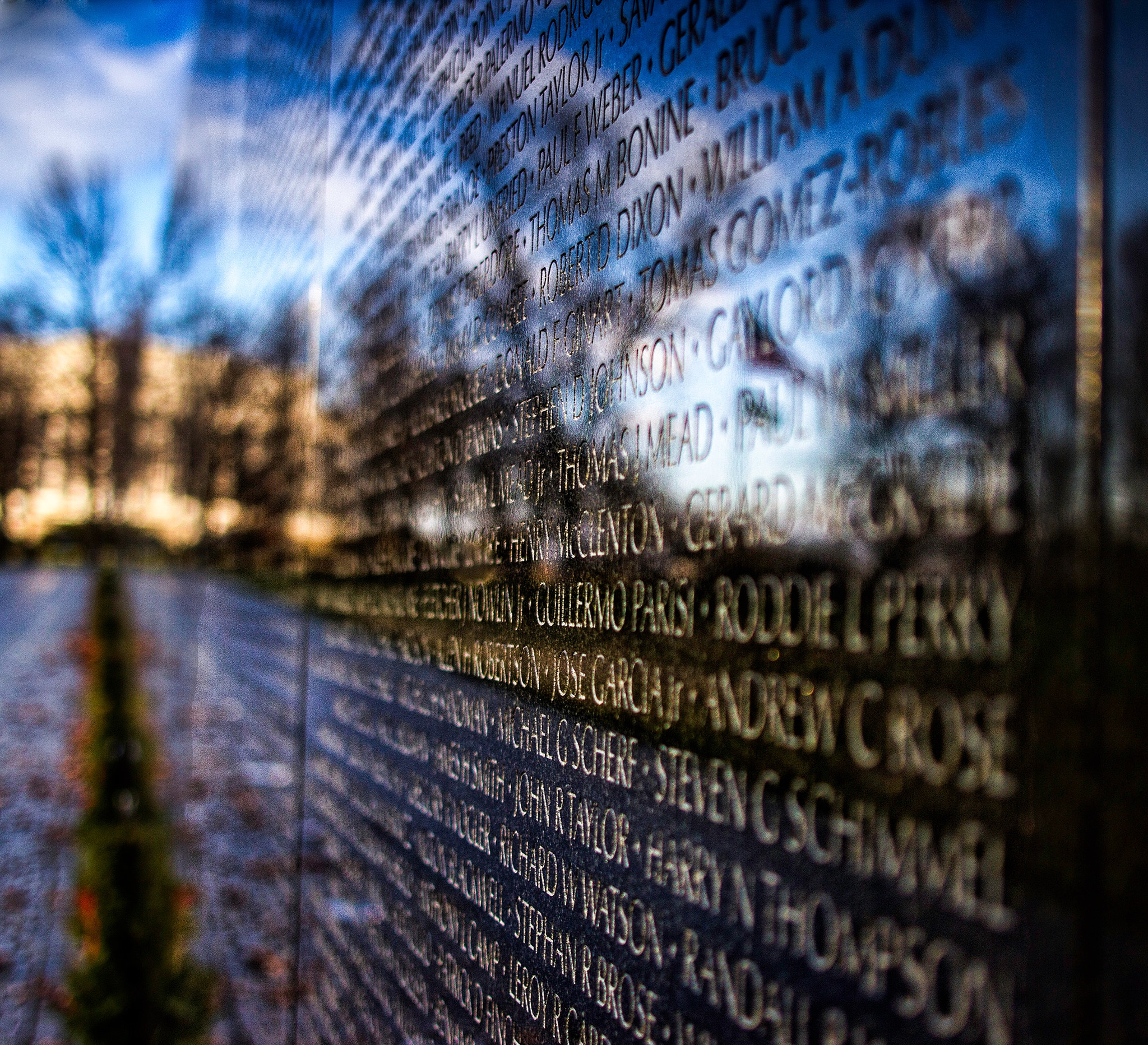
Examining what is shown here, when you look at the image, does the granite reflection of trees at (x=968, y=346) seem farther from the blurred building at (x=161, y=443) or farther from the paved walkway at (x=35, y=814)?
the paved walkway at (x=35, y=814)

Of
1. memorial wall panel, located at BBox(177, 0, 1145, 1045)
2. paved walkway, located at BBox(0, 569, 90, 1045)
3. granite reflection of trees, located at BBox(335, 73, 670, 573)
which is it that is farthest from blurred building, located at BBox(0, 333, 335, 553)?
paved walkway, located at BBox(0, 569, 90, 1045)

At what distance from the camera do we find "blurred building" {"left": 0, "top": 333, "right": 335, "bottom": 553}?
18.1 feet

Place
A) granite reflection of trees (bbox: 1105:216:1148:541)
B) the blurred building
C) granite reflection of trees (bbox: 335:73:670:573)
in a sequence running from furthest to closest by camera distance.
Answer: the blurred building < granite reflection of trees (bbox: 335:73:670:573) < granite reflection of trees (bbox: 1105:216:1148:541)

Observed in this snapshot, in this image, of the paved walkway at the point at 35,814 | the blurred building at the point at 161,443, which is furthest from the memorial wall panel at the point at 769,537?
the paved walkway at the point at 35,814

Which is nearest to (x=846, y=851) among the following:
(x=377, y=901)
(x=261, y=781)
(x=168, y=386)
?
(x=377, y=901)

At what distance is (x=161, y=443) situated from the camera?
2466 centimetres

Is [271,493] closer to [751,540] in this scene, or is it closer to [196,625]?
[751,540]

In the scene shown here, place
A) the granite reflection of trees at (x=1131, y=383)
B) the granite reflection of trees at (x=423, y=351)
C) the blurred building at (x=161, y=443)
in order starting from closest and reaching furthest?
the granite reflection of trees at (x=1131, y=383), the granite reflection of trees at (x=423, y=351), the blurred building at (x=161, y=443)

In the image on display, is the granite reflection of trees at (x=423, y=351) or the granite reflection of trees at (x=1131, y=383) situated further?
the granite reflection of trees at (x=423, y=351)

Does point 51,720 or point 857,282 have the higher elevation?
point 857,282

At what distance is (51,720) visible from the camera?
15633 mm

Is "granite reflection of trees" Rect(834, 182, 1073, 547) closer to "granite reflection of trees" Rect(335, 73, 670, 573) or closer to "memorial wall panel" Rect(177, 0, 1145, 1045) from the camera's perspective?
"memorial wall panel" Rect(177, 0, 1145, 1045)

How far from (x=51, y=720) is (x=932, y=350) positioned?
1719 cm

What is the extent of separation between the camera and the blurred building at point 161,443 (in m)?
5.53
